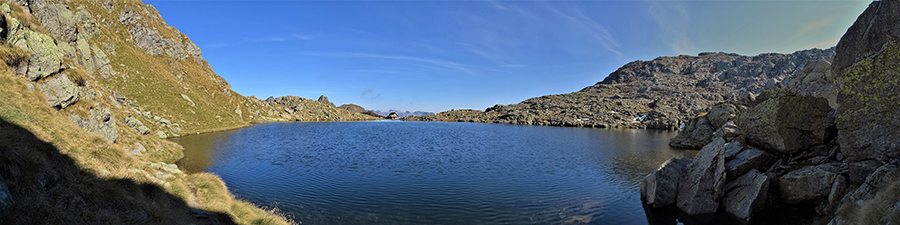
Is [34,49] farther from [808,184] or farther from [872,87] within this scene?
[872,87]

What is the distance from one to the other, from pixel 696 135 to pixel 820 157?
50029 millimetres

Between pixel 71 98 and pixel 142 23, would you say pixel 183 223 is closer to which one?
A: pixel 71 98

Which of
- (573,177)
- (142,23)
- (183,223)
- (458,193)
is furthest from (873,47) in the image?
(142,23)

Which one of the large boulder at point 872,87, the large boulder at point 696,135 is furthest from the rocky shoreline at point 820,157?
the large boulder at point 696,135

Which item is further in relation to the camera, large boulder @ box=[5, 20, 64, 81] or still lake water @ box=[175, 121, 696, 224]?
large boulder @ box=[5, 20, 64, 81]

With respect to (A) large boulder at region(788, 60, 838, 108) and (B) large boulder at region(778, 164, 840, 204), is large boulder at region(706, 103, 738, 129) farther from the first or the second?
(B) large boulder at region(778, 164, 840, 204)

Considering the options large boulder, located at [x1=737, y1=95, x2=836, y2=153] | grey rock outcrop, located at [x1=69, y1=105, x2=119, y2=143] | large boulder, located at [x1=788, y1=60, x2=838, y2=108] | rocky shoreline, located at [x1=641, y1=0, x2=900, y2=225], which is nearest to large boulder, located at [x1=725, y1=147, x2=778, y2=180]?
rocky shoreline, located at [x1=641, y1=0, x2=900, y2=225]

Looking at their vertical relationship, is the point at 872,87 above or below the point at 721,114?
below

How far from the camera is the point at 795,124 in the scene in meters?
21.5

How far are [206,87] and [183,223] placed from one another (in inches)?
5164

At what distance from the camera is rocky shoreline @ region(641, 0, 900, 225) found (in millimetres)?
15719

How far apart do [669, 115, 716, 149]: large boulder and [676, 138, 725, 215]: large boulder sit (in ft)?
151

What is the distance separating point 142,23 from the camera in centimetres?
11312

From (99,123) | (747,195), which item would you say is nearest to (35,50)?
(99,123)
